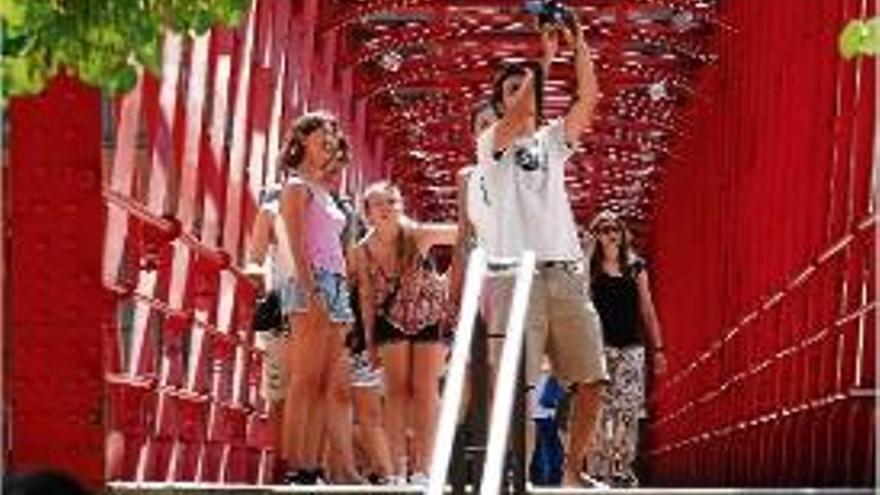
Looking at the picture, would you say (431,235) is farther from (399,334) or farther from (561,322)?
(561,322)

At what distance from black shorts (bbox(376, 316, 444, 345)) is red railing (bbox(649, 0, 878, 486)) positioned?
1.66 m

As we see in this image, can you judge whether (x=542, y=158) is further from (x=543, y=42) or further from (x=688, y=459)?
(x=688, y=459)

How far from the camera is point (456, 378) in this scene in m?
6.82

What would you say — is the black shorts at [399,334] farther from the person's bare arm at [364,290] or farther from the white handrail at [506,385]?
the white handrail at [506,385]

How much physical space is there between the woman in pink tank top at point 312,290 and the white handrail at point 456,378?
2.92 meters

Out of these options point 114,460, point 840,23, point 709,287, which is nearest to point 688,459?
point 709,287

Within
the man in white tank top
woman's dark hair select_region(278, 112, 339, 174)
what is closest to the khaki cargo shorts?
the man in white tank top

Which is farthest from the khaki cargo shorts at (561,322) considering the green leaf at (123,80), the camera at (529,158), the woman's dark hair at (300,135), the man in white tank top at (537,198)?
the green leaf at (123,80)

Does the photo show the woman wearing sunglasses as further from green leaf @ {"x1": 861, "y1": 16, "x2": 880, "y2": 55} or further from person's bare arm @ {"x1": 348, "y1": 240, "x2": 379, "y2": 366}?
green leaf @ {"x1": 861, "y1": 16, "x2": 880, "y2": 55}

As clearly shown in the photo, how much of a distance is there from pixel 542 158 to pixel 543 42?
0.38m

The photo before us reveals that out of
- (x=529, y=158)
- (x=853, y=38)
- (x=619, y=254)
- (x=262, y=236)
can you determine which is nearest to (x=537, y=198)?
(x=529, y=158)

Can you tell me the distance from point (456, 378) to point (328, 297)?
337cm

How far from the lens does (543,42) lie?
29.5ft

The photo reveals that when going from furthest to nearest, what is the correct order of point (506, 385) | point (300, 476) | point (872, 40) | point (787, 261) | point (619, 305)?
1. point (787, 261)
2. point (619, 305)
3. point (300, 476)
4. point (506, 385)
5. point (872, 40)
